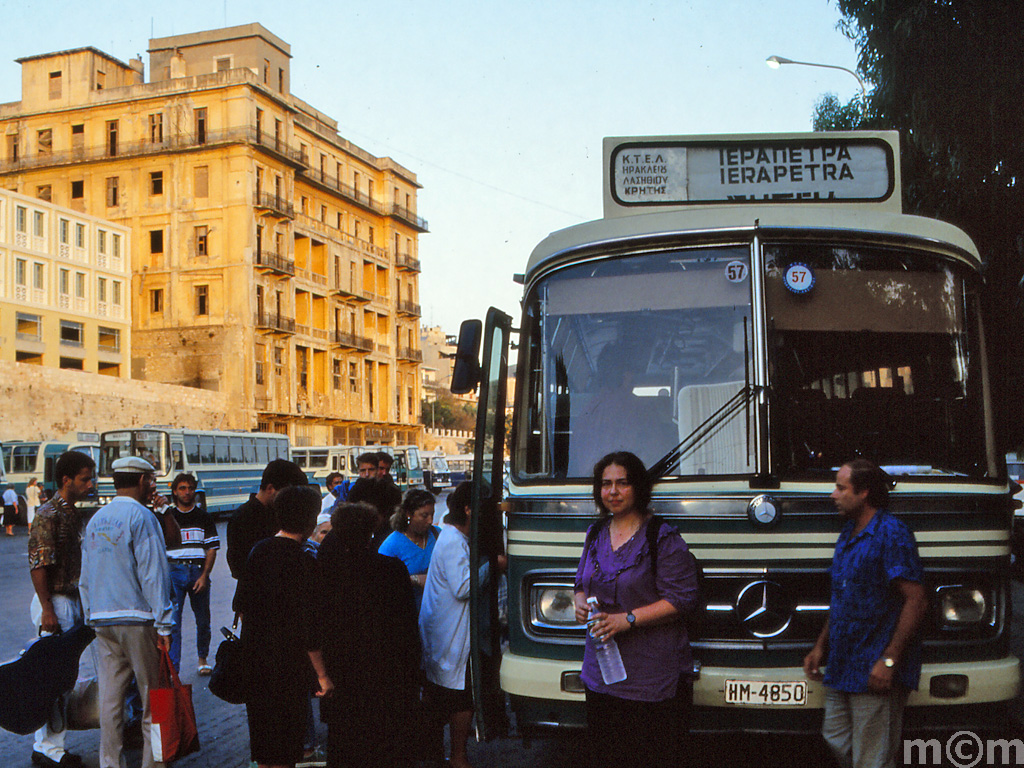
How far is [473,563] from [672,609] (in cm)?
127

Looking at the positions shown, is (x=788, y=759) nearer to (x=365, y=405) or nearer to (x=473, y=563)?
(x=473, y=563)

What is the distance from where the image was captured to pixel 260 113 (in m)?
63.6

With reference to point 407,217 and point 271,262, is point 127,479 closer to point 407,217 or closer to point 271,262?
point 271,262

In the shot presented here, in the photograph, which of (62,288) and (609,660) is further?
(62,288)

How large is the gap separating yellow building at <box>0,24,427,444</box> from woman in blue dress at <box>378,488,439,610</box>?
185ft

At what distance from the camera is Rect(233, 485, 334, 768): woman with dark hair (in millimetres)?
5008

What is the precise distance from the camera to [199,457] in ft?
123

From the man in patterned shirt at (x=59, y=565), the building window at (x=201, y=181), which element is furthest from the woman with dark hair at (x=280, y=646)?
the building window at (x=201, y=181)

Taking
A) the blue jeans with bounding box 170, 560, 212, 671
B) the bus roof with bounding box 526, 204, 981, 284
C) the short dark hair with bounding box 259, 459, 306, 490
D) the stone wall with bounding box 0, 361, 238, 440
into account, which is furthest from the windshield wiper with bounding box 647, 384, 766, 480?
the stone wall with bounding box 0, 361, 238, 440

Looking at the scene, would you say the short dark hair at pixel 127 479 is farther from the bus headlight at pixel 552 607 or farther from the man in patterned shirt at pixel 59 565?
the bus headlight at pixel 552 607

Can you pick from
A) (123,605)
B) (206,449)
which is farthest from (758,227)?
(206,449)

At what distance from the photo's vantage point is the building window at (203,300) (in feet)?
205

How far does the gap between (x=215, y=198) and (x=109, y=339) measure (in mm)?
9881

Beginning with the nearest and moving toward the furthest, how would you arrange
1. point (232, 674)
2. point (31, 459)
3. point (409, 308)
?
1. point (232, 674)
2. point (31, 459)
3. point (409, 308)
